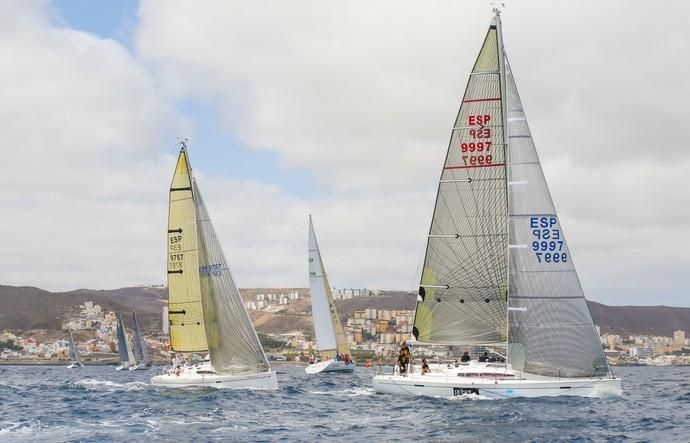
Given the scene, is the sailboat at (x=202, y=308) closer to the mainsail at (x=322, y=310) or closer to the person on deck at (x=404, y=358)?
the person on deck at (x=404, y=358)

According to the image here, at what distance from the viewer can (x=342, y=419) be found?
32906mm

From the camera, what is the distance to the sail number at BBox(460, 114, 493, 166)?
38.7 m

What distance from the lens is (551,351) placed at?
3591 centimetres

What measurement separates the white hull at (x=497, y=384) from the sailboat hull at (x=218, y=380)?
1013 centimetres

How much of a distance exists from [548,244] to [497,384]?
20.3ft

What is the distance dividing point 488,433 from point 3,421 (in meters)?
17.7

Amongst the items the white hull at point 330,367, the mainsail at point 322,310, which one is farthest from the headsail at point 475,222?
the mainsail at point 322,310

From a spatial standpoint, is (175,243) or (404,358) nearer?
(404,358)

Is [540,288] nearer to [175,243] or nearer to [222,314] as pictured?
[222,314]

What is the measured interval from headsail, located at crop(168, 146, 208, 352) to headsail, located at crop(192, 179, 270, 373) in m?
0.61

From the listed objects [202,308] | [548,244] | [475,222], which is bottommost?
[202,308]

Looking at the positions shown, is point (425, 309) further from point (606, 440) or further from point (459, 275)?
point (606, 440)

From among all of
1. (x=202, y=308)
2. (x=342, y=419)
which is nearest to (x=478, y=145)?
(x=342, y=419)

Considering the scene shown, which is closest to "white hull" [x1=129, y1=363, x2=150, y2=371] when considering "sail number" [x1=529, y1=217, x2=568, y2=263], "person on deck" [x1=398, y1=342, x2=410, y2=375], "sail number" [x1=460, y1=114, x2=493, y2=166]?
"person on deck" [x1=398, y1=342, x2=410, y2=375]
